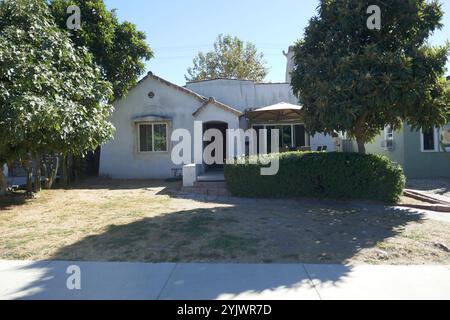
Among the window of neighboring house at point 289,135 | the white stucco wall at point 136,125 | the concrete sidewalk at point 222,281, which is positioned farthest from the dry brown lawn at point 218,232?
the window of neighboring house at point 289,135

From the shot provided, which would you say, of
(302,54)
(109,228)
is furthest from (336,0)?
(109,228)

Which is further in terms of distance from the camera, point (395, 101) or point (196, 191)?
point (196, 191)

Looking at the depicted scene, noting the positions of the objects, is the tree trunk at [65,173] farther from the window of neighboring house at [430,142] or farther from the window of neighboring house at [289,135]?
the window of neighboring house at [430,142]

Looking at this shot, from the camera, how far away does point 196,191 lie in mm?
12188

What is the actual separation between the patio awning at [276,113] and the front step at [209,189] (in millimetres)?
4074

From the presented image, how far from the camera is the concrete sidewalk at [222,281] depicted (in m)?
4.34

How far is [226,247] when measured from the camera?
616 centimetres

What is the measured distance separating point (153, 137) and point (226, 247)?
11.7 meters

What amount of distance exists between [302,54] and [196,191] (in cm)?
523

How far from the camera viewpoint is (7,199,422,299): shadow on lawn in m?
4.66

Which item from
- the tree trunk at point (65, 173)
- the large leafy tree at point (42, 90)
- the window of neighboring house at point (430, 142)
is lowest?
the tree trunk at point (65, 173)

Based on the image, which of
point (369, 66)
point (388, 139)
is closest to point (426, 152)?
point (388, 139)

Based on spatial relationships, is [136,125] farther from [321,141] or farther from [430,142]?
[430,142]
